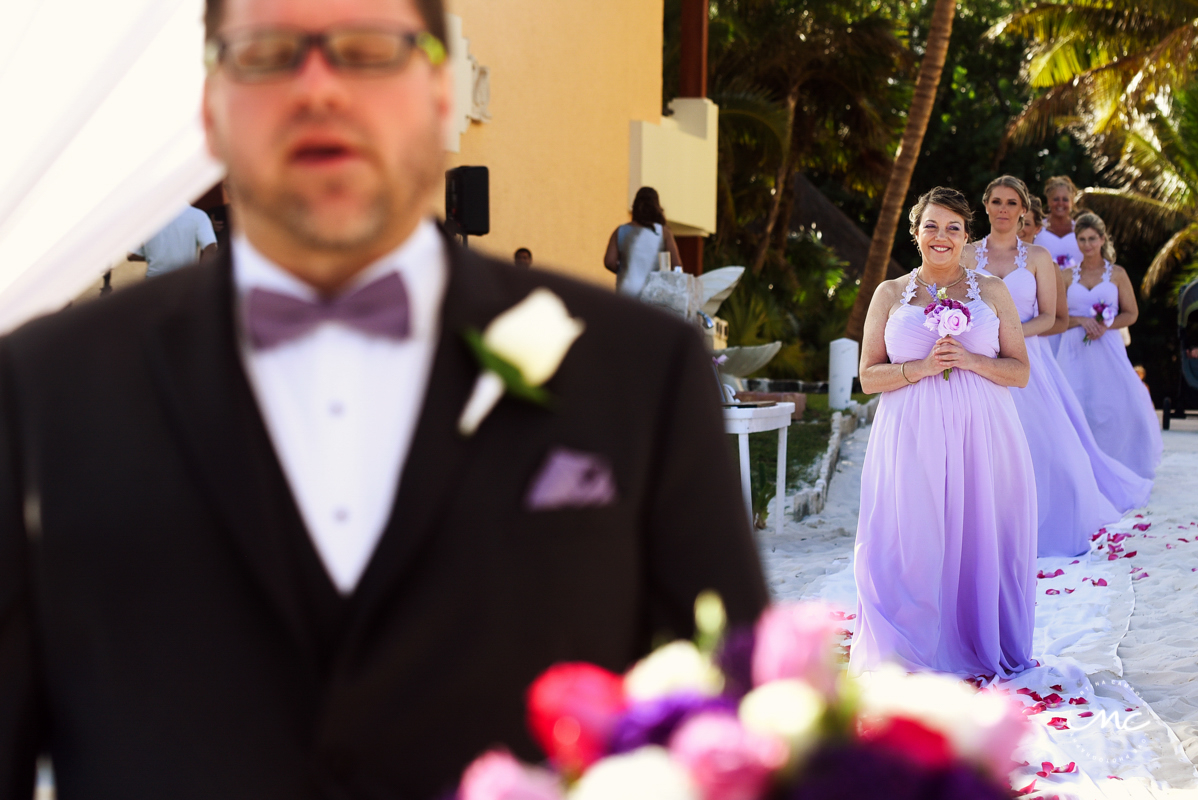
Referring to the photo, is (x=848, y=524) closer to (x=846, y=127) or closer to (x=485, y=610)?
(x=485, y=610)

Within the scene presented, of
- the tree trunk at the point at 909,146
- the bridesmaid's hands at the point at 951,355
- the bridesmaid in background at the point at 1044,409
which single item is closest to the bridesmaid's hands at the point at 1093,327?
the bridesmaid in background at the point at 1044,409

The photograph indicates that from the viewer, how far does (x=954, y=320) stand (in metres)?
5.37

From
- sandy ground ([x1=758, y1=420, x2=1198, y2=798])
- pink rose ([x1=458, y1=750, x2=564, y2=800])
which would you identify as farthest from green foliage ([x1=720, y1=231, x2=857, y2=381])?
pink rose ([x1=458, y1=750, x2=564, y2=800])

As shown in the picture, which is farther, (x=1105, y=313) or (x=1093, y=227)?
(x=1093, y=227)

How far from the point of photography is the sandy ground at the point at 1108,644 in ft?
14.5

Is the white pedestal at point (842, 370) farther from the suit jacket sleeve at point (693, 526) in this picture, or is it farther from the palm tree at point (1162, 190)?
the suit jacket sleeve at point (693, 526)

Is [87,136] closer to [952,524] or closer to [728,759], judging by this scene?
[728,759]

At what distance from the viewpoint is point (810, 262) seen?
92.6ft

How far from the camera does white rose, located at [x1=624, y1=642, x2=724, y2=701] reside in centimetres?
101

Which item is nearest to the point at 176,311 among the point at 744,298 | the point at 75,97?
the point at 75,97

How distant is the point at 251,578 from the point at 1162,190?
92.3ft

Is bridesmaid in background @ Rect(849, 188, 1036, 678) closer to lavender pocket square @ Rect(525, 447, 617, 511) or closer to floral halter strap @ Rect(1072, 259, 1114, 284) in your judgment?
lavender pocket square @ Rect(525, 447, 617, 511)

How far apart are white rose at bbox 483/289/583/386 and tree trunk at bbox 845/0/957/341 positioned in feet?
51.2

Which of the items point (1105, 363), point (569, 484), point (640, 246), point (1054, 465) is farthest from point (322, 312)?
point (1105, 363)
